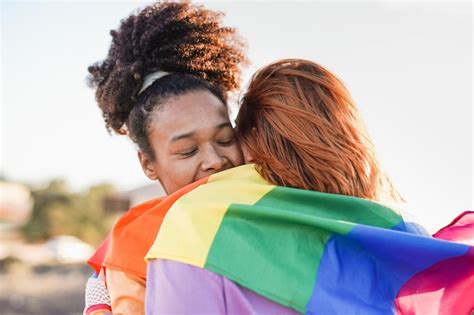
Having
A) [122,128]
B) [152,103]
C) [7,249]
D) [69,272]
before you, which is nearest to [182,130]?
[152,103]

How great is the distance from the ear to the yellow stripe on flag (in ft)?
2.37

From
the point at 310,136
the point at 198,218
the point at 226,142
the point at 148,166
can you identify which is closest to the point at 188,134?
the point at 226,142

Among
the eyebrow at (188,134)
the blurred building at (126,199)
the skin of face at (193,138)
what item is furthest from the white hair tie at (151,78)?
the blurred building at (126,199)

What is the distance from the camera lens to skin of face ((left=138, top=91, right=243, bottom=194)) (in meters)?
2.42

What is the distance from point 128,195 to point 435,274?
17.0m

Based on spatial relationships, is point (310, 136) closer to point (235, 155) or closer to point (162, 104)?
point (235, 155)

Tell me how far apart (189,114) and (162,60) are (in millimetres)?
321

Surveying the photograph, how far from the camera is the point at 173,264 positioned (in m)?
1.77

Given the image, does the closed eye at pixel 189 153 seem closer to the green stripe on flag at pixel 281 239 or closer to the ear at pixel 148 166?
the ear at pixel 148 166

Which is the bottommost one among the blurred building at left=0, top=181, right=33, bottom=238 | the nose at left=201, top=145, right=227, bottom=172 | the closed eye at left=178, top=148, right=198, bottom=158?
the blurred building at left=0, top=181, right=33, bottom=238

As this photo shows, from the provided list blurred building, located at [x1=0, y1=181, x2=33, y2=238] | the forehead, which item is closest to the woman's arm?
the forehead

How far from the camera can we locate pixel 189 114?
8.01 ft

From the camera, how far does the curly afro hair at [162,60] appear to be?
261 centimetres

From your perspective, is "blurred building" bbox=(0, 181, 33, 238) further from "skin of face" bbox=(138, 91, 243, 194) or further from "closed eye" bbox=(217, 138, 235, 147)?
"closed eye" bbox=(217, 138, 235, 147)
